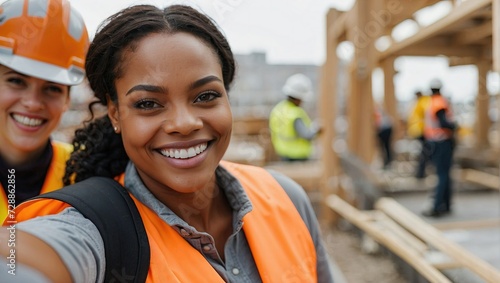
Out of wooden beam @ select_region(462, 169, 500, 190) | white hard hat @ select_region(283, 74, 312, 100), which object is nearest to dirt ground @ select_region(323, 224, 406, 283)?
white hard hat @ select_region(283, 74, 312, 100)

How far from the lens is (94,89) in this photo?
128 cm

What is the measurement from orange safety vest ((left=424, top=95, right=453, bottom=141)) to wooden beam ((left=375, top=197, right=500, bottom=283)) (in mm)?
1018

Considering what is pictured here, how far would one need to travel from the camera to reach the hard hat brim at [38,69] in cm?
156

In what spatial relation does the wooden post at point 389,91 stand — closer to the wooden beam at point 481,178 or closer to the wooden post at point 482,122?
the wooden post at point 482,122

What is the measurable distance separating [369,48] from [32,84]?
13.2 ft

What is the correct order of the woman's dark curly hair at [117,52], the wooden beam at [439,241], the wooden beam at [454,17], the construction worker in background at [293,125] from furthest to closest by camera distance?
the construction worker in background at [293,125], the wooden beam at [454,17], the wooden beam at [439,241], the woman's dark curly hair at [117,52]

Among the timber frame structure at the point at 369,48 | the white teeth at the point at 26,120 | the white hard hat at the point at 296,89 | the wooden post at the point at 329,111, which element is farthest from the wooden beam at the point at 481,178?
the white teeth at the point at 26,120

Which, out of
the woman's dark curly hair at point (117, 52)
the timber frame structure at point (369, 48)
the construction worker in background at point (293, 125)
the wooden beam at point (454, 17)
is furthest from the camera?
the construction worker in background at point (293, 125)

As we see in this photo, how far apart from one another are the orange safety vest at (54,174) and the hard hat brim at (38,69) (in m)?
0.31

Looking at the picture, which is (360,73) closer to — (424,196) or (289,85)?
(289,85)

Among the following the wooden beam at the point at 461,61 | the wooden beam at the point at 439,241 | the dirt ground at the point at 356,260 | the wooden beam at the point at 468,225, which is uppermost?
the wooden beam at the point at 461,61

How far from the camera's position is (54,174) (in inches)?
68.0

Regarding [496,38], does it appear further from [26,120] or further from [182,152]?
[26,120]

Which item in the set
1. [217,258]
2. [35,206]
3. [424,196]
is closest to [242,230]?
[217,258]
